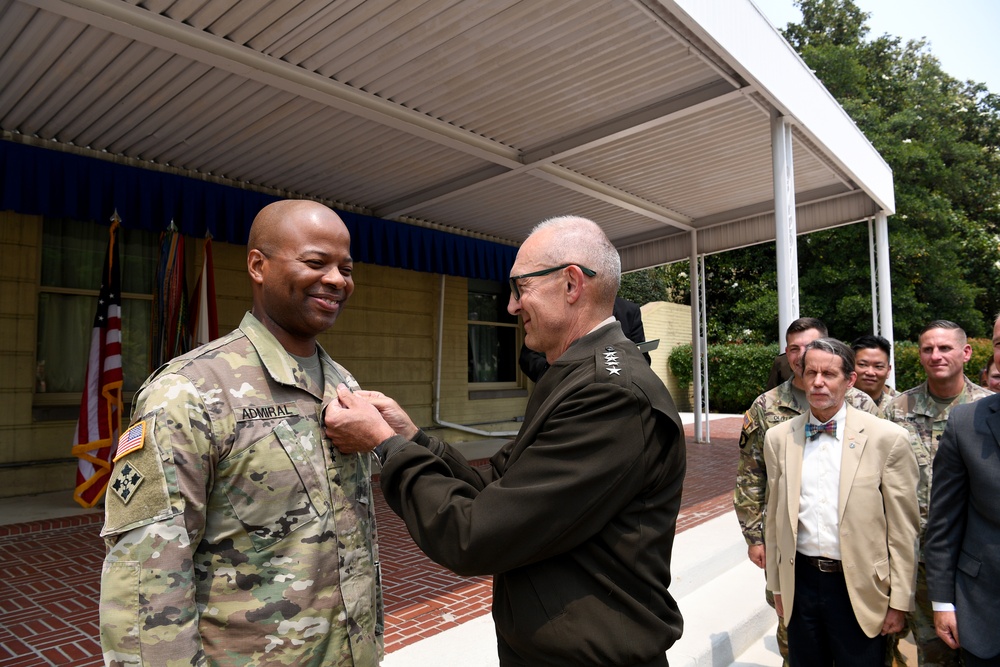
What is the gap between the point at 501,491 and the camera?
149cm

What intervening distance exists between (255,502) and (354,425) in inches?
11.3

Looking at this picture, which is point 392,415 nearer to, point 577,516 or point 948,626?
point 577,516

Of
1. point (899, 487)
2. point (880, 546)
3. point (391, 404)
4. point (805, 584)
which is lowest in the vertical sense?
point (805, 584)

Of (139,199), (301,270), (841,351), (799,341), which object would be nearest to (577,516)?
(301,270)

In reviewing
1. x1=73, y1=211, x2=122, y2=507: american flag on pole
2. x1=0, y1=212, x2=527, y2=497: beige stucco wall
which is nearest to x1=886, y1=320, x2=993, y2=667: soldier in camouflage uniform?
x1=73, y1=211, x2=122, y2=507: american flag on pole

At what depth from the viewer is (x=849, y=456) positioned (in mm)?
2854

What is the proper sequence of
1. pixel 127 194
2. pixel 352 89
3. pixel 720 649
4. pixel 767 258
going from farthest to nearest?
pixel 767 258
pixel 127 194
pixel 352 89
pixel 720 649

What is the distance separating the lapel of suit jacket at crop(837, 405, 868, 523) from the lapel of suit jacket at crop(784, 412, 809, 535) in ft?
0.56

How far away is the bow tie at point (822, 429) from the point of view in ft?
9.63

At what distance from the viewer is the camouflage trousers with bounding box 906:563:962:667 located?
116 inches

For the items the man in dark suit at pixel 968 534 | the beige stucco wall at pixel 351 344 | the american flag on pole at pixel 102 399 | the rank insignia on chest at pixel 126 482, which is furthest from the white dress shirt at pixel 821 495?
the beige stucco wall at pixel 351 344

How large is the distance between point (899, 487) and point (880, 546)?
26cm

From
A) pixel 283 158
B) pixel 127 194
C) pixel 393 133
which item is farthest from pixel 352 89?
pixel 127 194

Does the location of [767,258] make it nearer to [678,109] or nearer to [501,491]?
[678,109]
